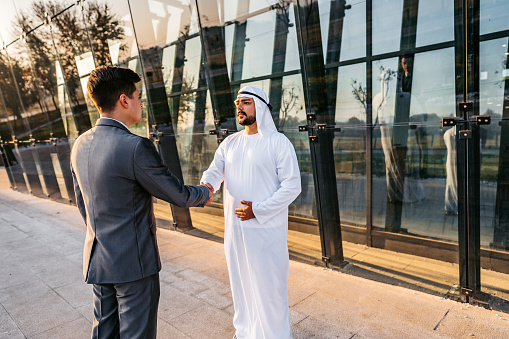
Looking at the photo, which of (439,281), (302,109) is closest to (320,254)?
(439,281)

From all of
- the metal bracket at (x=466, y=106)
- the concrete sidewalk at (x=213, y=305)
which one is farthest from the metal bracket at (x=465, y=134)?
the concrete sidewalk at (x=213, y=305)

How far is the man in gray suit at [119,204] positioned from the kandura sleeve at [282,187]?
66 centimetres

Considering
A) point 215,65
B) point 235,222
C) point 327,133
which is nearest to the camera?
point 235,222

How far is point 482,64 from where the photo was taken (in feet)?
10.1

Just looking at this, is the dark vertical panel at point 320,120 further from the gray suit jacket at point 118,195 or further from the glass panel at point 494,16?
the gray suit jacket at point 118,195

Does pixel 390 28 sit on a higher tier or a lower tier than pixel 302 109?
higher

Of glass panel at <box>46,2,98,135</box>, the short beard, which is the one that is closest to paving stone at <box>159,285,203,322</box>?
the short beard

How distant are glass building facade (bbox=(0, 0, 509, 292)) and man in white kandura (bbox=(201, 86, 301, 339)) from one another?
5.01 feet

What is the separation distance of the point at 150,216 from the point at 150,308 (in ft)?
1.58

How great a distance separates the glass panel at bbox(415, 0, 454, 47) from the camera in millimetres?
3574

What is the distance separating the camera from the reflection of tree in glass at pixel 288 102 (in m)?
4.54

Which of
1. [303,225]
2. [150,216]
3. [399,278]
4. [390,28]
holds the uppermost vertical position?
[390,28]

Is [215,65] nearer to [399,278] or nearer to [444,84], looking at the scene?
[444,84]

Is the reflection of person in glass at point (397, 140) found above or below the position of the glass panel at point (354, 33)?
below
